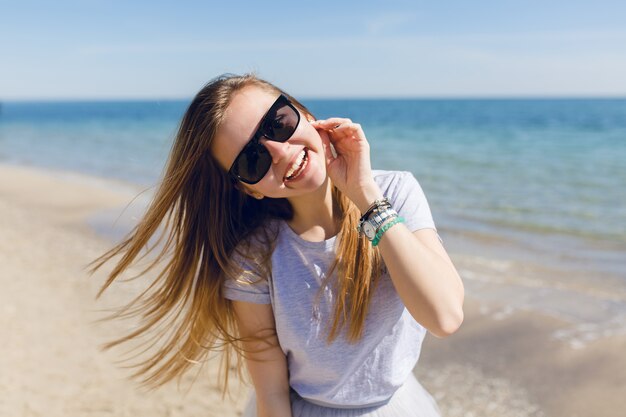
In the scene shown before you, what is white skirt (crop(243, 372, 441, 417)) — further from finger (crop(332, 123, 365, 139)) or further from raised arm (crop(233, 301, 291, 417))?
finger (crop(332, 123, 365, 139))

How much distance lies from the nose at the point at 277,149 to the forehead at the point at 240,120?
0.31 feet

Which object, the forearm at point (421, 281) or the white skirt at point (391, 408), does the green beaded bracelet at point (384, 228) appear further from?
the white skirt at point (391, 408)

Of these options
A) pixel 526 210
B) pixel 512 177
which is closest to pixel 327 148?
pixel 526 210

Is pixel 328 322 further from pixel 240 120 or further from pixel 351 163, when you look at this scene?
pixel 240 120

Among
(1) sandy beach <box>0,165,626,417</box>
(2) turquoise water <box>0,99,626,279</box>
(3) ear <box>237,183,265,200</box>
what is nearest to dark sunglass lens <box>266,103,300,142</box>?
(3) ear <box>237,183,265,200</box>

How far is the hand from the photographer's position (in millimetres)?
1976

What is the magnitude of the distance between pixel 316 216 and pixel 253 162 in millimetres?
324

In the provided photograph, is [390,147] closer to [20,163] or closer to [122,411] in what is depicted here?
[20,163]

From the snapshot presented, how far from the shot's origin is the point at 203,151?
83.9 inches

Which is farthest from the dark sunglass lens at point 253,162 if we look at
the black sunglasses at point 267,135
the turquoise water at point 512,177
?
→ the turquoise water at point 512,177

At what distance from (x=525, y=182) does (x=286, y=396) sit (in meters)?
12.9

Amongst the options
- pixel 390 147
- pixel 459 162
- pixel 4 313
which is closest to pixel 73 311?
pixel 4 313

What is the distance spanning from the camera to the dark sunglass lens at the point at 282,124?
6.63ft

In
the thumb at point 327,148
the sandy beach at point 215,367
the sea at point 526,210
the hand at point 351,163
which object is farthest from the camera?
the sea at point 526,210
